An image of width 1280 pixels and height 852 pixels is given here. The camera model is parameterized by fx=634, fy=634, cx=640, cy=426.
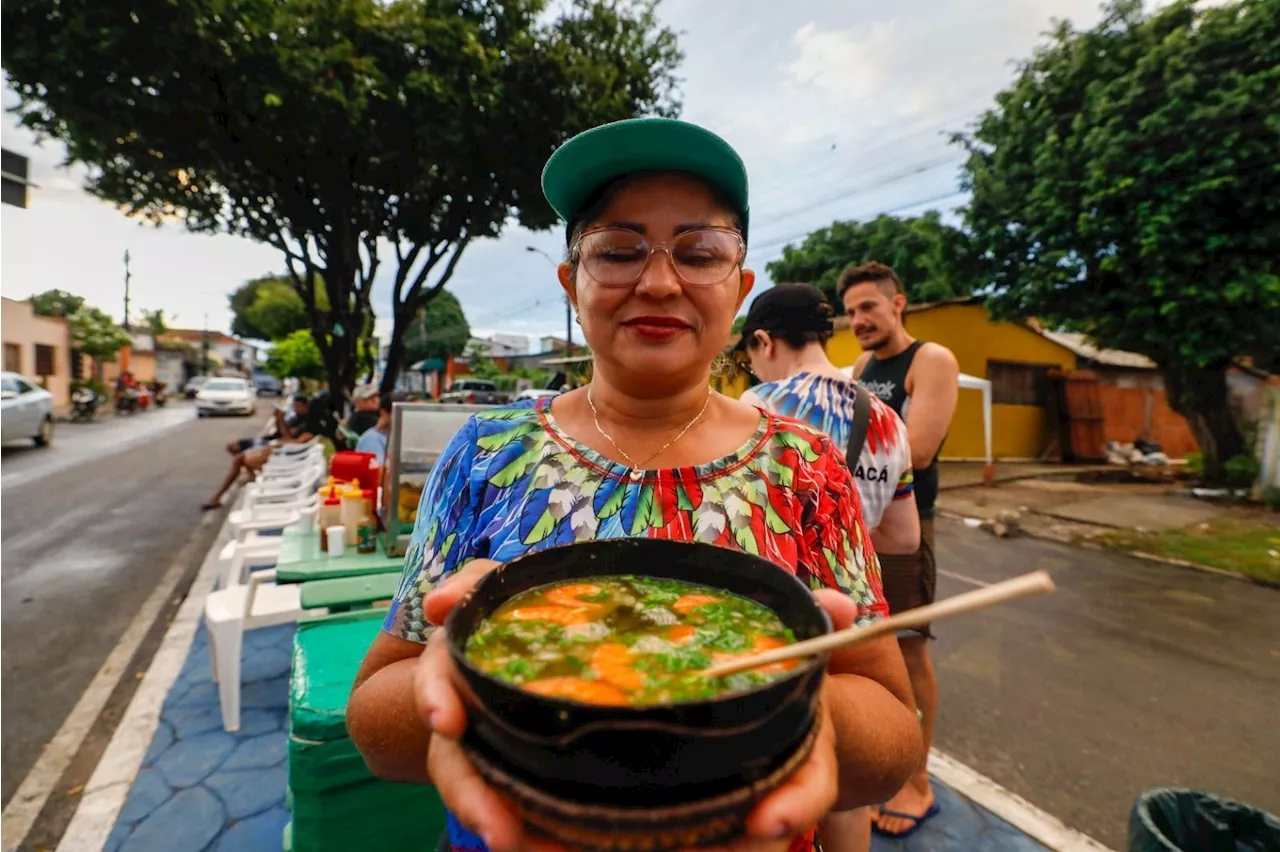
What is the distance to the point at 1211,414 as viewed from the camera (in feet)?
39.6

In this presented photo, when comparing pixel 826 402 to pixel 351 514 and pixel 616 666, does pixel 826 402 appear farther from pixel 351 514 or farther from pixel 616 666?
pixel 351 514

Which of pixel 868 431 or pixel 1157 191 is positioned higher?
pixel 1157 191

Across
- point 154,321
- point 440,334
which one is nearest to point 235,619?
point 440,334

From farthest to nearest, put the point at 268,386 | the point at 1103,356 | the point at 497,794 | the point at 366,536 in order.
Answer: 1. the point at 268,386
2. the point at 1103,356
3. the point at 366,536
4. the point at 497,794

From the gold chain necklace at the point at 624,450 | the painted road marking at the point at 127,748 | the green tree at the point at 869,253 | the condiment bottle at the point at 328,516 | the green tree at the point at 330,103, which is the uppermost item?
the green tree at the point at 869,253

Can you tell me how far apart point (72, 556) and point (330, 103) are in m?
6.11

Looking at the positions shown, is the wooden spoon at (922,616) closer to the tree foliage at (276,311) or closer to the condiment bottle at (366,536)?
the condiment bottle at (366,536)

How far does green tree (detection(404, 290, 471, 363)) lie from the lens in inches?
1797

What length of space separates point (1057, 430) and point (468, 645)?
20.3 meters

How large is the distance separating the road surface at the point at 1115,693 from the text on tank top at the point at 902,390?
1.60m

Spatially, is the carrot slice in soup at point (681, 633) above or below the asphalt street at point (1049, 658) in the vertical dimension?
above

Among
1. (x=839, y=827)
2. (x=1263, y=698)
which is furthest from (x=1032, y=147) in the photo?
(x=839, y=827)

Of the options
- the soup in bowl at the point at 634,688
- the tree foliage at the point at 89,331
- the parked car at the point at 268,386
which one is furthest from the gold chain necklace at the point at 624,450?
the parked car at the point at 268,386

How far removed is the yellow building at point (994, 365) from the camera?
15.9 meters
